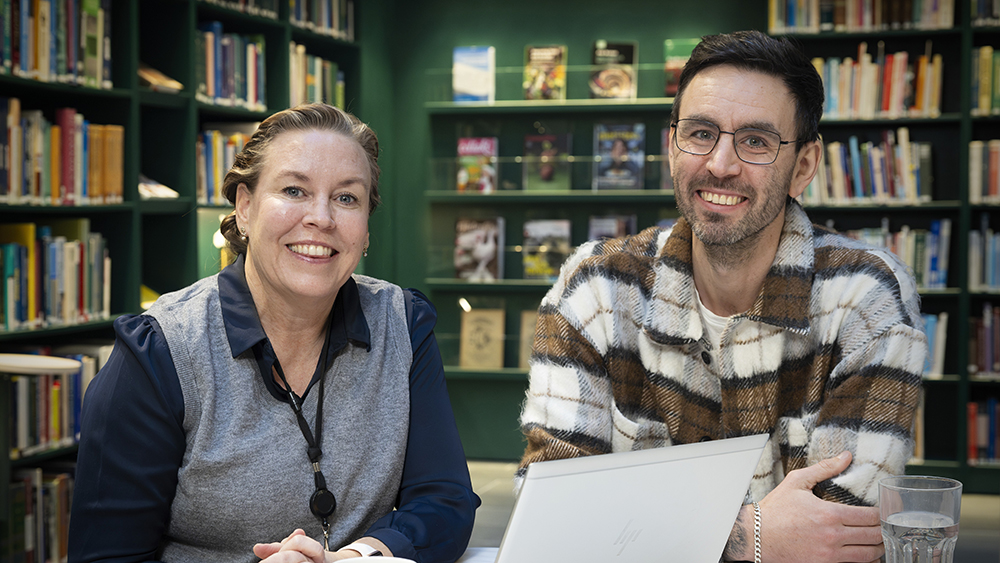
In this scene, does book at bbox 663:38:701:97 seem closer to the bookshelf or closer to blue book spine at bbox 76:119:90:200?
the bookshelf

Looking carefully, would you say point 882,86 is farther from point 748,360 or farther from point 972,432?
point 748,360

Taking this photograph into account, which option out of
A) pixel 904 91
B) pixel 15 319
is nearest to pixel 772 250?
pixel 15 319

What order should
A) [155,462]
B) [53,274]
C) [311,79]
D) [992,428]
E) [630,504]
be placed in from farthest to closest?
[311,79] → [992,428] → [53,274] → [155,462] → [630,504]

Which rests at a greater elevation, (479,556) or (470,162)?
(470,162)

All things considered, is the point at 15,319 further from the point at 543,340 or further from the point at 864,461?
the point at 864,461

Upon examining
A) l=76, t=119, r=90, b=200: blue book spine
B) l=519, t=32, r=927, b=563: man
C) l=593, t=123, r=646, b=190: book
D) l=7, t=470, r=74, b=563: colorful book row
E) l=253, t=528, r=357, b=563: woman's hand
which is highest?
l=593, t=123, r=646, b=190: book

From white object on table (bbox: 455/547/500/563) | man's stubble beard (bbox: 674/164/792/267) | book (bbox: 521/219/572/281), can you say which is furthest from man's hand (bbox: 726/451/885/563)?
book (bbox: 521/219/572/281)

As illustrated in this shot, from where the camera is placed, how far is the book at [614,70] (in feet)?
15.6

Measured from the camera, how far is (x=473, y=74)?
4.91 metres

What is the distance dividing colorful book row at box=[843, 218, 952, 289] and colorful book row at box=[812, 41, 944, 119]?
0.58m

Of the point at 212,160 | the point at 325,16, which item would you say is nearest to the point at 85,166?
the point at 212,160

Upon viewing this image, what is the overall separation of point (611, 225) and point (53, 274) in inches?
112

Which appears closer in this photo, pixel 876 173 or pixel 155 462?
pixel 155 462

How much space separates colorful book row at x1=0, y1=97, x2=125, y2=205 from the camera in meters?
2.91
